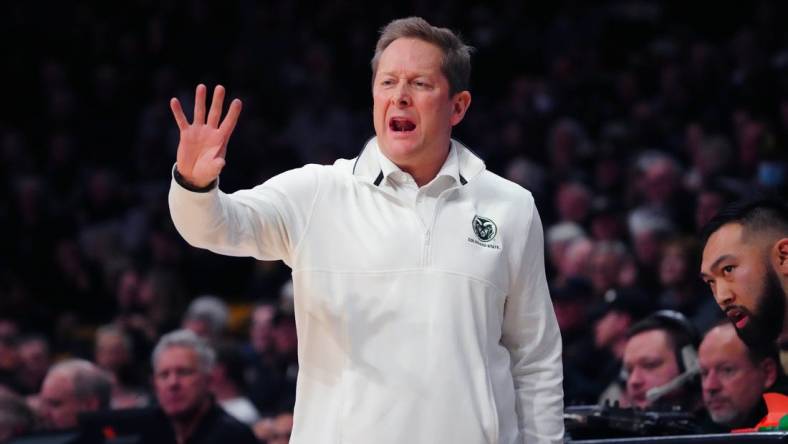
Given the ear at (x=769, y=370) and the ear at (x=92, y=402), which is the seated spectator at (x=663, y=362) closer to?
the ear at (x=769, y=370)

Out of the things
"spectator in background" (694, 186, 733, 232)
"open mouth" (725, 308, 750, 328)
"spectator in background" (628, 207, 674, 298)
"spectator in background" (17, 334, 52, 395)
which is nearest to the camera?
"open mouth" (725, 308, 750, 328)

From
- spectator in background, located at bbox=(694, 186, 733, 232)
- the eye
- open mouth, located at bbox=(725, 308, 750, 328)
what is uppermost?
spectator in background, located at bbox=(694, 186, 733, 232)

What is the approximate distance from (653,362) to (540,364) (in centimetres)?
189

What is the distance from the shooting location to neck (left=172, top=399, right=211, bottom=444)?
6.46 metres

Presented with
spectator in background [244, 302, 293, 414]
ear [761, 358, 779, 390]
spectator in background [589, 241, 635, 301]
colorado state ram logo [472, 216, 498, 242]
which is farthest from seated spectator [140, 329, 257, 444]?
colorado state ram logo [472, 216, 498, 242]

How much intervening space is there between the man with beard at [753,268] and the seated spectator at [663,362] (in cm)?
145

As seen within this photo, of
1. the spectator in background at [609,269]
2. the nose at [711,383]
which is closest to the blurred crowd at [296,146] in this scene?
the spectator in background at [609,269]

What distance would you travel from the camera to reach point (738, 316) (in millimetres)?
4031

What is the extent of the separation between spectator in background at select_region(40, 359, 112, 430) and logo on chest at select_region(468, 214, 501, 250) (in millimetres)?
3853

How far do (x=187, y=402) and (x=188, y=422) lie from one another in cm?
9

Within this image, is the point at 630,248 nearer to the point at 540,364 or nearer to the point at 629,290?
the point at 629,290

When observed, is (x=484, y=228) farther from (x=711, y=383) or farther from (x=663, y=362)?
(x=663, y=362)

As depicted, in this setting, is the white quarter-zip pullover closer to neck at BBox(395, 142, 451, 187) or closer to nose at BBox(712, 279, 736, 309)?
neck at BBox(395, 142, 451, 187)

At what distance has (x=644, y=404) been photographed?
214 inches
